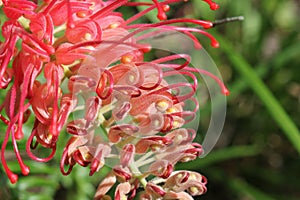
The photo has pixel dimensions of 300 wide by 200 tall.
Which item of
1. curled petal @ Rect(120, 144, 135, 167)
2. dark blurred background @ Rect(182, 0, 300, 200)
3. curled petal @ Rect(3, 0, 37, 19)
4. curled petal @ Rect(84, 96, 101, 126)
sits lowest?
dark blurred background @ Rect(182, 0, 300, 200)

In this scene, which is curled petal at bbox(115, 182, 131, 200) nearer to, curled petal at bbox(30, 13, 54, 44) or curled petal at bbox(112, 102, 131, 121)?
curled petal at bbox(112, 102, 131, 121)

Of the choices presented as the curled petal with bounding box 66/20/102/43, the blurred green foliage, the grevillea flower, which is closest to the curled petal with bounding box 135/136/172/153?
the grevillea flower

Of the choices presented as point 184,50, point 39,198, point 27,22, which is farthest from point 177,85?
point 39,198

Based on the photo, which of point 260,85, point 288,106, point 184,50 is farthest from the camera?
point 288,106

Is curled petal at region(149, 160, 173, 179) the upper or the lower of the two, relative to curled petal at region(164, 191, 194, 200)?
upper

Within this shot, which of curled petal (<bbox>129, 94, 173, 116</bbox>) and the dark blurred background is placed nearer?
curled petal (<bbox>129, 94, 173, 116</bbox>)

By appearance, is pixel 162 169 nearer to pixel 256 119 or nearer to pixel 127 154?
pixel 127 154

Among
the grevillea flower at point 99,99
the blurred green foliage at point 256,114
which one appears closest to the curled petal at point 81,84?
the grevillea flower at point 99,99

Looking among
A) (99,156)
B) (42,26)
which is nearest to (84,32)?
(42,26)

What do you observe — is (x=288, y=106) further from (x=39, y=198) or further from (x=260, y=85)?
(x=39, y=198)
